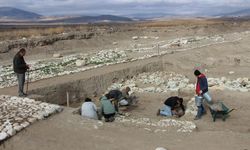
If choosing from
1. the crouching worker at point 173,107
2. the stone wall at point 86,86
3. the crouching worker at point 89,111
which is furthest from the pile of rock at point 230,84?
the crouching worker at point 89,111

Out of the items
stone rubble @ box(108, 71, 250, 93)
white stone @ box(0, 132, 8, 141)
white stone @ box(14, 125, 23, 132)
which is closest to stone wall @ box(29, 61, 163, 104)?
stone rubble @ box(108, 71, 250, 93)

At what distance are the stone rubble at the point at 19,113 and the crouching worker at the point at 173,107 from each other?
5.07 m

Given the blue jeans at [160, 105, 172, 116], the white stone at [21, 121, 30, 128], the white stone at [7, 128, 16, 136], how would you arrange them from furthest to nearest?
the blue jeans at [160, 105, 172, 116] < the white stone at [21, 121, 30, 128] < the white stone at [7, 128, 16, 136]

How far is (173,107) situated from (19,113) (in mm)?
6851

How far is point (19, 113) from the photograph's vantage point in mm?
13609

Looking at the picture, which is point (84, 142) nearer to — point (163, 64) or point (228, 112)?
point (228, 112)

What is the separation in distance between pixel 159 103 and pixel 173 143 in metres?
8.96

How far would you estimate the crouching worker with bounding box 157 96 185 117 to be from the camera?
18078 millimetres

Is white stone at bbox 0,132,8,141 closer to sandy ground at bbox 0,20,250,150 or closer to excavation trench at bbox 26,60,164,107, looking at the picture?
sandy ground at bbox 0,20,250,150

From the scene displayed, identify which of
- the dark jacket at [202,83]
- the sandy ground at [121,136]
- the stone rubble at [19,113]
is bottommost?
the sandy ground at [121,136]

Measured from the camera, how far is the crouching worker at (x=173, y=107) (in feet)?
59.3

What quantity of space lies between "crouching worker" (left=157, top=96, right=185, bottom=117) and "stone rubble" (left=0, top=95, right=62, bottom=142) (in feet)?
16.6

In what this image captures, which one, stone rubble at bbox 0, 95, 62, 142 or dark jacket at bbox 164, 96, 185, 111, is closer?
stone rubble at bbox 0, 95, 62, 142

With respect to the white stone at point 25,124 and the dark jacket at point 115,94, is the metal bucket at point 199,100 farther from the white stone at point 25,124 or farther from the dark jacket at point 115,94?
the white stone at point 25,124
